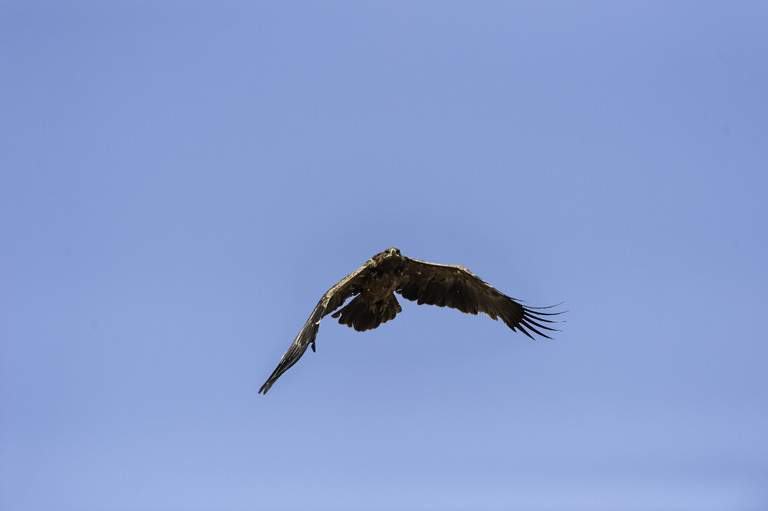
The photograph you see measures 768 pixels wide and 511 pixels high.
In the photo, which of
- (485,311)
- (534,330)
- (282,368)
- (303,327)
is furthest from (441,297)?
(282,368)

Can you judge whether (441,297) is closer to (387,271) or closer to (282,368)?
(387,271)

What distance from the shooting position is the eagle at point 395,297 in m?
14.8

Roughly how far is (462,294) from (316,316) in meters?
4.87

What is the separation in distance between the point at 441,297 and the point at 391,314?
170 centimetres

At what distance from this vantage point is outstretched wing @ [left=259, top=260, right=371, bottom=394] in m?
13.3

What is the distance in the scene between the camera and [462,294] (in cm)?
1839

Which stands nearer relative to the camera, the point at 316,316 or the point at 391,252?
the point at 316,316

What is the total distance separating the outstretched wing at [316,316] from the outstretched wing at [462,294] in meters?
1.78

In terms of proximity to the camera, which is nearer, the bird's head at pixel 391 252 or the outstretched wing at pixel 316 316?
the outstretched wing at pixel 316 316

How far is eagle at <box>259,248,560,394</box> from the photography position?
48.6 feet

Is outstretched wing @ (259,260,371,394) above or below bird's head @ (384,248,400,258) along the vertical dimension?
below

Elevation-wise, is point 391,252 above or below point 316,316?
above

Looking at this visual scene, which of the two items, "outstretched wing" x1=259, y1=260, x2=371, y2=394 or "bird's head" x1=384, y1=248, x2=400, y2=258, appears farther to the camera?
"bird's head" x1=384, y1=248, x2=400, y2=258

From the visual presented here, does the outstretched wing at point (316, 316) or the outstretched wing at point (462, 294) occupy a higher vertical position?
the outstretched wing at point (462, 294)
